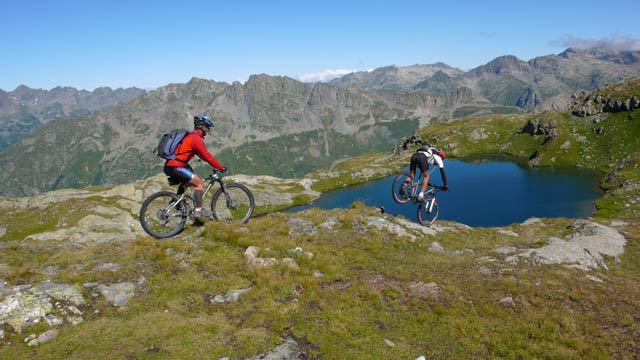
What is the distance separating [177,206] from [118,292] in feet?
17.5

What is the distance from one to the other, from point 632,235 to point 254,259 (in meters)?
31.9

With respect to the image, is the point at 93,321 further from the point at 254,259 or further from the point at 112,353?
the point at 254,259

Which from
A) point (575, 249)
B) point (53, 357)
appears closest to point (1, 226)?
point (53, 357)

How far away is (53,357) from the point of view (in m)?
10.5

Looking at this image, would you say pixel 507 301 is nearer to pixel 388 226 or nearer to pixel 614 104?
pixel 388 226

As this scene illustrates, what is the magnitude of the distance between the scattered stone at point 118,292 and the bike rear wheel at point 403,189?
1678 centimetres

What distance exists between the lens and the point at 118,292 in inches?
552

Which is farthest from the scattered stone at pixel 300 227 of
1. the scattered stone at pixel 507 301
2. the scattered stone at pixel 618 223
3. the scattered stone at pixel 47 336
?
the scattered stone at pixel 618 223

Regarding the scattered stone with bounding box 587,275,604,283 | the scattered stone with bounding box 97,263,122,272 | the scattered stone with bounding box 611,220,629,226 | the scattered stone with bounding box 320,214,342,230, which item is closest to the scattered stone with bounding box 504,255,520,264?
the scattered stone with bounding box 587,275,604,283

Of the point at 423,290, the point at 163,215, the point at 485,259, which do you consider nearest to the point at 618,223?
the point at 485,259

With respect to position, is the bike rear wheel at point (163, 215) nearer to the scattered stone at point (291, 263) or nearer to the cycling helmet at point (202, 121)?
the cycling helmet at point (202, 121)

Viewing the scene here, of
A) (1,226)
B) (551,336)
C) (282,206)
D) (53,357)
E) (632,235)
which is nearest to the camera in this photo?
(53,357)

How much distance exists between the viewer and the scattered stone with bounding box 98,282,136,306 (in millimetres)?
13617

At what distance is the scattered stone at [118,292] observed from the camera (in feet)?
44.7
